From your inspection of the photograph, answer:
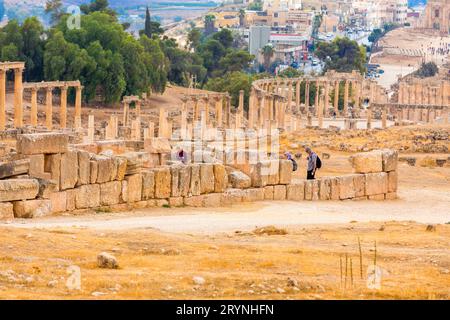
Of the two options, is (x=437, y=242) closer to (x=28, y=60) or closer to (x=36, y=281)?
(x=36, y=281)

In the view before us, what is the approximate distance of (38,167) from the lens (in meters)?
32.4

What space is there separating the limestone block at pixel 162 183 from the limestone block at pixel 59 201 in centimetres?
278

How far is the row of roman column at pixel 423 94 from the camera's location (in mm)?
151750

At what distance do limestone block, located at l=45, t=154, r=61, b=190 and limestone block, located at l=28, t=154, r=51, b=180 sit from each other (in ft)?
0.38

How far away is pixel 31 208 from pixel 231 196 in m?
6.55

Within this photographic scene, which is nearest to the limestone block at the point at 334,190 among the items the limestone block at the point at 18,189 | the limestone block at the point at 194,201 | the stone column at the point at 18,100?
the limestone block at the point at 194,201

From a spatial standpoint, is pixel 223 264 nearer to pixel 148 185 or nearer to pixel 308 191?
pixel 148 185

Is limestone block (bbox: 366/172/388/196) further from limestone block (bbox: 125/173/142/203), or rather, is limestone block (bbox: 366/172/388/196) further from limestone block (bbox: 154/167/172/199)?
limestone block (bbox: 125/173/142/203)

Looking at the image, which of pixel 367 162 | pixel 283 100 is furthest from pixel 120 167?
pixel 283 100

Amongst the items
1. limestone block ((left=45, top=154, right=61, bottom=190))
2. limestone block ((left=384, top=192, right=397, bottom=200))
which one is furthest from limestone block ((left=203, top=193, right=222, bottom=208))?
limestone block ((left=384, top=192, right=397, bottom=200))

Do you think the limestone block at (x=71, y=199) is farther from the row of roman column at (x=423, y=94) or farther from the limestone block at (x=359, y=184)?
the row of roman column at (x=423, y=94)

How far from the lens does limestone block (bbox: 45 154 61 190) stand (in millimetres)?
32531

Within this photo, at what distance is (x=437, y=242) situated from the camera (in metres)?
29.1
